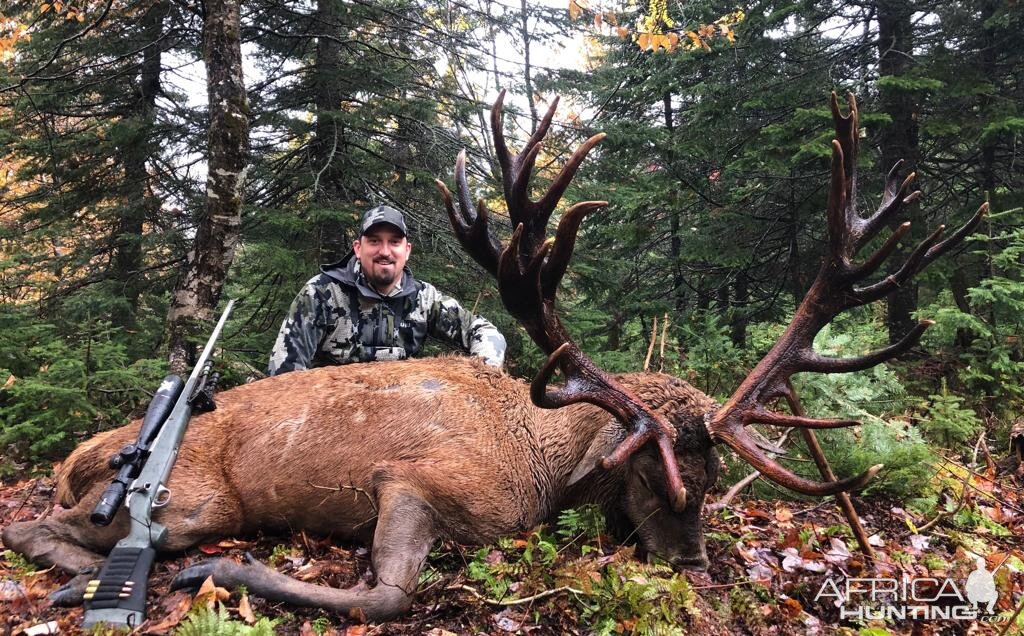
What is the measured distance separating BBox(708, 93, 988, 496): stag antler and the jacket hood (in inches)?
136

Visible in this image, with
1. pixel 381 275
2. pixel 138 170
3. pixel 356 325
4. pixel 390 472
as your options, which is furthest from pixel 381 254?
pixel 138 170

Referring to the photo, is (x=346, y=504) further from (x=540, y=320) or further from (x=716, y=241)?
(x=716, y=241)

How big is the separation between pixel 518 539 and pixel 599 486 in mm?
628

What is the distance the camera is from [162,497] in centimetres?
375

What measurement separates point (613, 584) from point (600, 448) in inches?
37.7

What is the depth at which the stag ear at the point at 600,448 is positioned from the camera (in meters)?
3.86

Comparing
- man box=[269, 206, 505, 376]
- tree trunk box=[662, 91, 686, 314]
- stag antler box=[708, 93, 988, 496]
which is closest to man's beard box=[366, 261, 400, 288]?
man box=[269, 206, 505, 376]

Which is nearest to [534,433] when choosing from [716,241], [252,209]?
[252,209]

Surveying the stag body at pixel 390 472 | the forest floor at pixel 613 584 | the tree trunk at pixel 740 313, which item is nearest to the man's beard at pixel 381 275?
the stag body at pixel 390 472

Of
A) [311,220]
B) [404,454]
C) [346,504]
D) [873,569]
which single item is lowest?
[873,569]

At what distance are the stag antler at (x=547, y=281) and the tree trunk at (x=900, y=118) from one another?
25.9 ft

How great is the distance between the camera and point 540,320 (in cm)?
396

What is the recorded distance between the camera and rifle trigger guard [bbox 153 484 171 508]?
362 centimetres

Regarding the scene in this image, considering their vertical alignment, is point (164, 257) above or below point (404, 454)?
above
